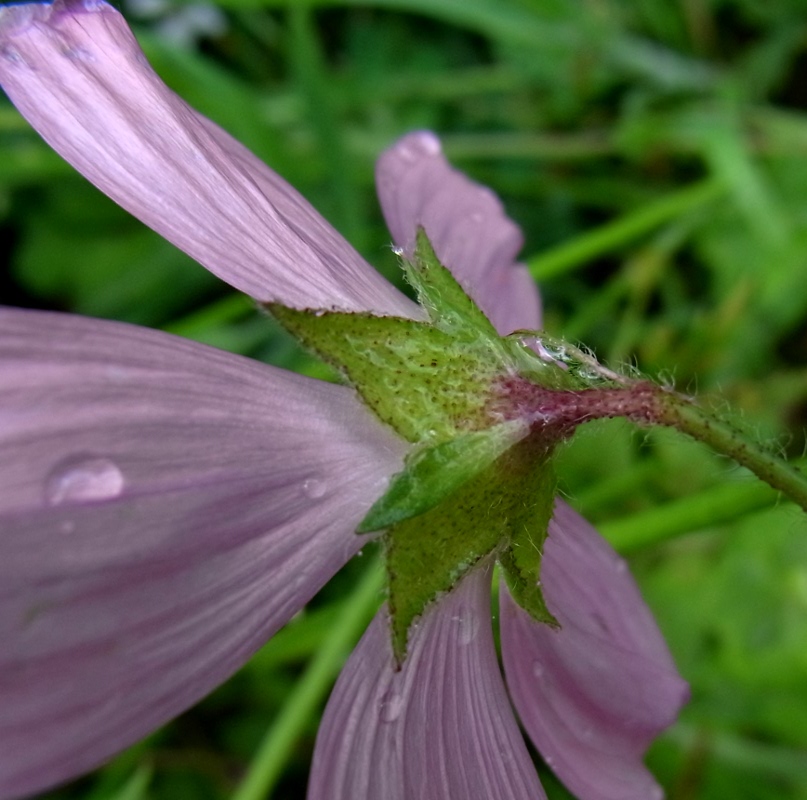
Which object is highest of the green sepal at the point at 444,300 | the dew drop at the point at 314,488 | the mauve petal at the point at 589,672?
the green sepal at the point at 444,300

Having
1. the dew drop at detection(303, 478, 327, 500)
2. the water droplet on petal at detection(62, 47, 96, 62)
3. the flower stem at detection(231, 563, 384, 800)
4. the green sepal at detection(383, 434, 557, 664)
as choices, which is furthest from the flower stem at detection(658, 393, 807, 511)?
the flower stem at detection(231, 563, 384, 800)

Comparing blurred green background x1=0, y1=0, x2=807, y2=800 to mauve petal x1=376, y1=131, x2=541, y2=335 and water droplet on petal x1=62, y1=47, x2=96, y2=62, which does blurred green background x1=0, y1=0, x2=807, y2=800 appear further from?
water droplet on petal x1=62, y1=47, x2=96, y2=62

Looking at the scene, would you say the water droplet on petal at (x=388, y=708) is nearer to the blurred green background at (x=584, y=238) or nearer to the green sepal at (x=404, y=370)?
the green sepal at (x=404, y=370)

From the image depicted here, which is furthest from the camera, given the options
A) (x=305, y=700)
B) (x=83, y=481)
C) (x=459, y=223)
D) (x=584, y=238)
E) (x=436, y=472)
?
(x=584, y=238)

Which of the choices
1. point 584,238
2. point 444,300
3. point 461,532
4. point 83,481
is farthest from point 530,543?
point 584,238

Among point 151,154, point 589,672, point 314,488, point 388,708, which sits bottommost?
point 589,672

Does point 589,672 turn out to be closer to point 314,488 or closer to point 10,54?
point 314,488

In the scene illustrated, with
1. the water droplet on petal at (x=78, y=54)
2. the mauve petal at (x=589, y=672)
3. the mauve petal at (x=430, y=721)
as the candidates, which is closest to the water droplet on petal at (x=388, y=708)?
the mauve petal at (x=430, y=721)
